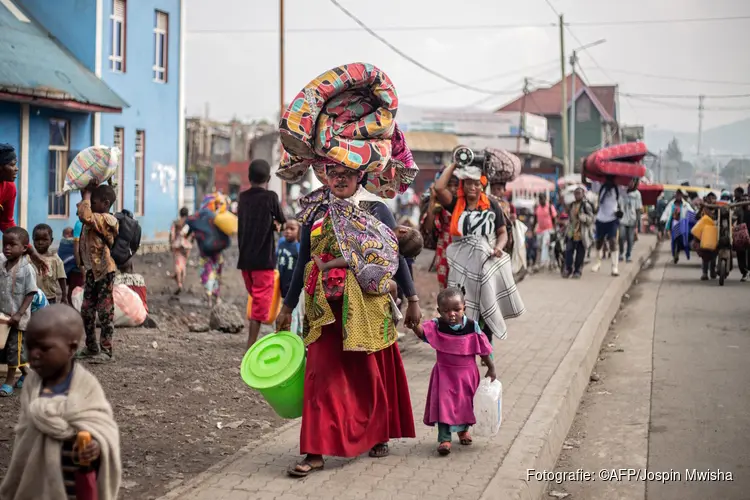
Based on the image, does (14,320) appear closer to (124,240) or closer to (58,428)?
(124,240)

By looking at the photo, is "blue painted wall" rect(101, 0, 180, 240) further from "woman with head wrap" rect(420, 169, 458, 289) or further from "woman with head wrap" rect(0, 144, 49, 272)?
"woman with head wrap" rect(420, 169, 458, 289)

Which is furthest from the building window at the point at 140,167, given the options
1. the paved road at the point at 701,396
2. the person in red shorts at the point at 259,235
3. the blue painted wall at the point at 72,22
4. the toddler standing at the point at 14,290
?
the toddler standing at the point at 14,290

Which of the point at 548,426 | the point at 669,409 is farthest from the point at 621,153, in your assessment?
the point at 548,426

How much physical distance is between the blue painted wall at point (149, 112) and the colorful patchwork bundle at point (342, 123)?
59.7ft

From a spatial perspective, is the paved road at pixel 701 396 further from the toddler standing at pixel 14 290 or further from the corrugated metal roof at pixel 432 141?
the corrugated metal roof at pixel 432 141

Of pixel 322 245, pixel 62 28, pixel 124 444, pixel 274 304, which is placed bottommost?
pixel 124 444

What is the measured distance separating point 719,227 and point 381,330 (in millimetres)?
13169

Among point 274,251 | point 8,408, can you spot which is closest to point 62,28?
point 274,251

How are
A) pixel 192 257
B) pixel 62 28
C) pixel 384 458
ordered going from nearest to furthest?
pixel 384 458, pixel 62 28, pixel 192 257

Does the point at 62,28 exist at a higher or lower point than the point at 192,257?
higher

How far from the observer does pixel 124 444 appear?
5852mm

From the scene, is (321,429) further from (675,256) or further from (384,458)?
(675,256)

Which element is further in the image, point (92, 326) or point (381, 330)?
point (92, 326)

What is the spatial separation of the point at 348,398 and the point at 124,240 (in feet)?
13.2
